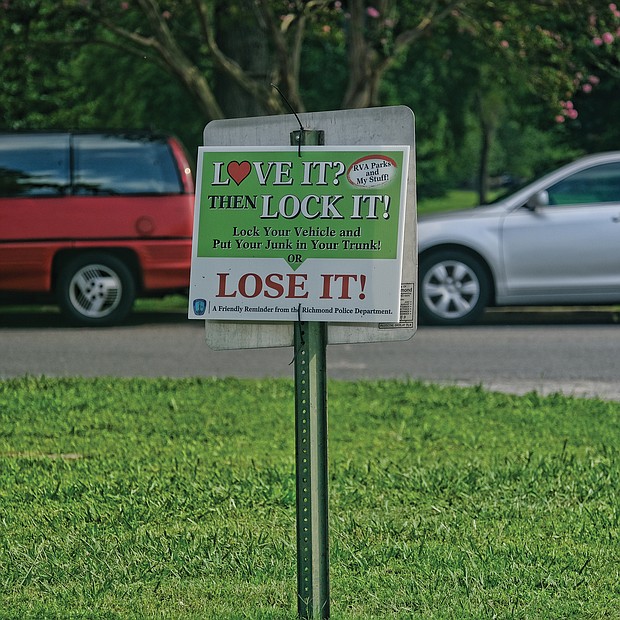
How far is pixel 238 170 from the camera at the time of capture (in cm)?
383

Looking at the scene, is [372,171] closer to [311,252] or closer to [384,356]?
[311,252]

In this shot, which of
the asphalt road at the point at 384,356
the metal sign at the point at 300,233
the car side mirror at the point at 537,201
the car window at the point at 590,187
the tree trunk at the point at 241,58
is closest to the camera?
the metal sign at the point at 300,233

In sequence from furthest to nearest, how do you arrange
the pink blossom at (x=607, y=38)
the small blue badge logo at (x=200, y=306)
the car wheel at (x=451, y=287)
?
the pink blossom at (x=607, y=38) < the car wheel at (x=451, y=287) < the small blue badge logo at (x=200, y=306)

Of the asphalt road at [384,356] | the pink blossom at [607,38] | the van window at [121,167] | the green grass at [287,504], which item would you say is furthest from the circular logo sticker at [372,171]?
the pink blossom at [607,38]

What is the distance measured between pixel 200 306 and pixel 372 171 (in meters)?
0.63

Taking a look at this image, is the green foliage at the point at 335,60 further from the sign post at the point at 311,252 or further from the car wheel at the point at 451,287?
the sign post at the point at 311,252

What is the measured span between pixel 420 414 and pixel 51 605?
3962 mm

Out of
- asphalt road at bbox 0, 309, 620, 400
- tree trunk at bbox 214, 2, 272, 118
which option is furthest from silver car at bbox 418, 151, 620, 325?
tree trunk at bbox 214, 2, 272, 118

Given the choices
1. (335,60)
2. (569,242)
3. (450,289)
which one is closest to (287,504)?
(450,289)

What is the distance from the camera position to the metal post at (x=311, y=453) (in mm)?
3797

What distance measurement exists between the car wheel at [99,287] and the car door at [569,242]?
3.80 meters

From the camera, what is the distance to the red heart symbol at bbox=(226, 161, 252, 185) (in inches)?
151

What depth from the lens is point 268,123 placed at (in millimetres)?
3896

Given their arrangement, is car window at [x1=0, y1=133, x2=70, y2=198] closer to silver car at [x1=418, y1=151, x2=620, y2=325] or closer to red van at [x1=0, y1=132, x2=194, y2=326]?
red van at [x1=0, y1=132, x2=194, y2=326]
